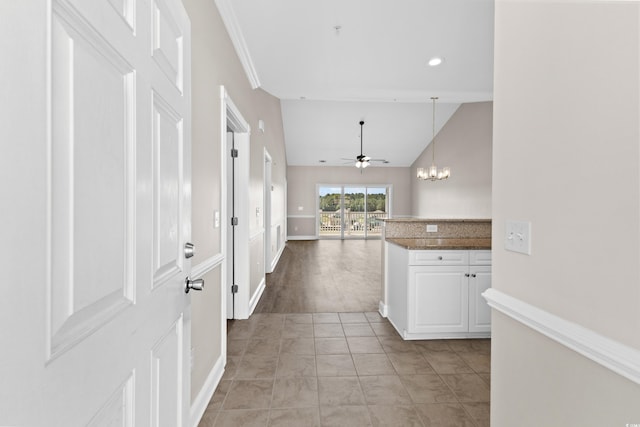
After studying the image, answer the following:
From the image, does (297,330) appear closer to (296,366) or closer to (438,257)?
(296,366)

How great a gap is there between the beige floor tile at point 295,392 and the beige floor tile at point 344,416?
107mm

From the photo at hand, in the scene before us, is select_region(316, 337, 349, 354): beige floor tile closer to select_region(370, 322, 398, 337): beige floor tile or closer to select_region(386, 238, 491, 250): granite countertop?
select_region(370, 322, 398, 337): beige floor tile

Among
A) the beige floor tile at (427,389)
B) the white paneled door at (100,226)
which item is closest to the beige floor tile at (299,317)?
the beige floor tile at (427,389)

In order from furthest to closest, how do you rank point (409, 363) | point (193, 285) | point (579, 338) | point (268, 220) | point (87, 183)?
1. point (268, 220)
2. point (409, 363)
3. point (193, 285)
4. point (579, 338)
5. point (87, 183)

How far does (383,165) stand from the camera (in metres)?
11.4

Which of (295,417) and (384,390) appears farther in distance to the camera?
(384,390)

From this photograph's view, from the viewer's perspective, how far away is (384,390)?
82.3 inches

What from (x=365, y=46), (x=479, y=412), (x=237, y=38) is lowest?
(x=479, y=412)

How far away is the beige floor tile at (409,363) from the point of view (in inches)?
92.1

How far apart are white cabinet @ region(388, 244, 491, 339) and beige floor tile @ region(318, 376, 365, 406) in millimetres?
956

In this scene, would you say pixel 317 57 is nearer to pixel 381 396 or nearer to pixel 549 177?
pixel 549 177

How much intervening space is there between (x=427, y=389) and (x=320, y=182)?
31.4 feet

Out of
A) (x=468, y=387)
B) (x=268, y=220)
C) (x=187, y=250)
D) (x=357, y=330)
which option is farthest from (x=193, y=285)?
(x=268, y=220)

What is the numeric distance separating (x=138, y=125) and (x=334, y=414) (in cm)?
185
